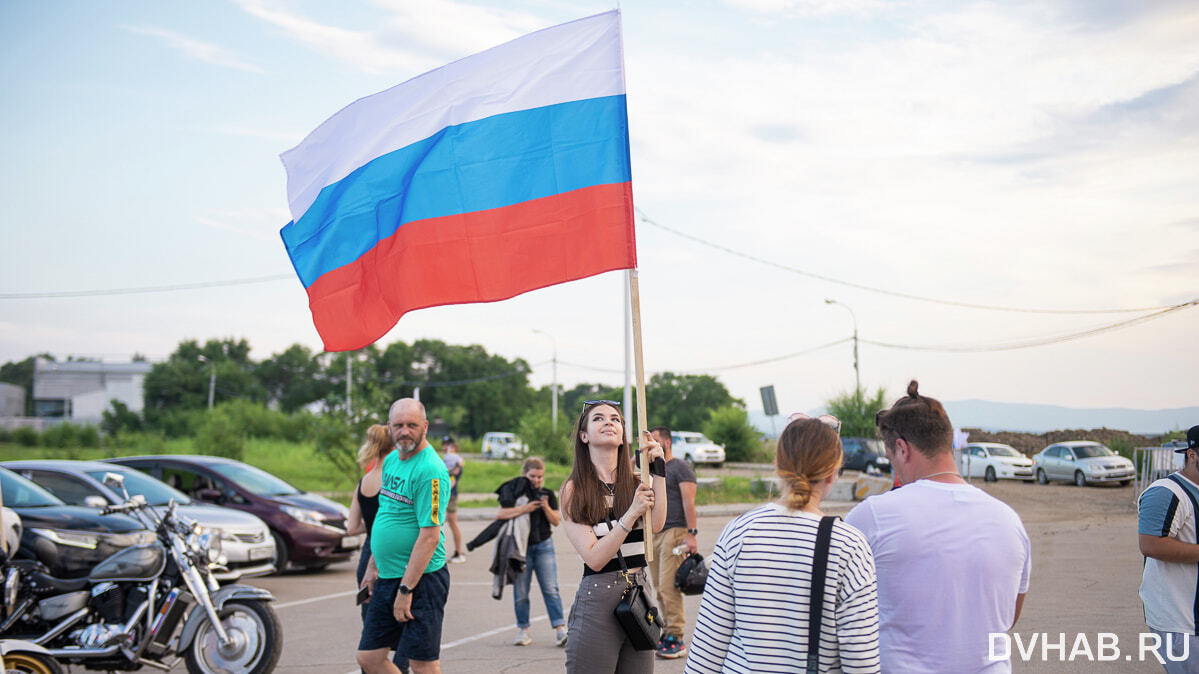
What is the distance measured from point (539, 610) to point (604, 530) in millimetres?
7178

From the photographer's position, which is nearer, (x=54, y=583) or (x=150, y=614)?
(x=150, y=614)

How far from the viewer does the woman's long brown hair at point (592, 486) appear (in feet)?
14.5

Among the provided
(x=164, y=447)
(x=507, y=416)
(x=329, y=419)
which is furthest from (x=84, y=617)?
(x=507, y=416)

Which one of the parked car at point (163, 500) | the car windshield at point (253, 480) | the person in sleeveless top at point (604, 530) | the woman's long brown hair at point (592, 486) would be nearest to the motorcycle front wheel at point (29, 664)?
the person in sleeveless top at point (604, 530)

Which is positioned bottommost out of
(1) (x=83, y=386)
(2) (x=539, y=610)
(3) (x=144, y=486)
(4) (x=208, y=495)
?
(2) (x=539, y=610)

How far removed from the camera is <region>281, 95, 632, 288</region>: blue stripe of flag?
5.16 m

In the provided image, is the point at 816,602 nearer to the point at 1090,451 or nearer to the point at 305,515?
the point at 305,515

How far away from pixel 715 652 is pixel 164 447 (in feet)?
159

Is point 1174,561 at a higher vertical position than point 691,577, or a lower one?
higher

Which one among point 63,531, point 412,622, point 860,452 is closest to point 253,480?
point 63,531

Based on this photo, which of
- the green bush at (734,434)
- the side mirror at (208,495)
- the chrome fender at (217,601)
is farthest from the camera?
the green bush at (734,434)

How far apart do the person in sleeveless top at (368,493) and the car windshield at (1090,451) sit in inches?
1191

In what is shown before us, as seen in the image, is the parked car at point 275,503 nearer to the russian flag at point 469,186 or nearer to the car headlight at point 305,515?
the car headlight at point 305,515

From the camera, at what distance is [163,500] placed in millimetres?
12539
